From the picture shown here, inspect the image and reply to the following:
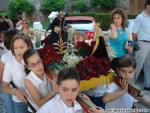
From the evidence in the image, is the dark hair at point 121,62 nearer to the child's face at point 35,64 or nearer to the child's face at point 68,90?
the child's face at point 35,64

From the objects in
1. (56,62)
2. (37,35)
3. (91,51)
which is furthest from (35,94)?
(37,35)

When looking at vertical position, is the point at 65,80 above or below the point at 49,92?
above

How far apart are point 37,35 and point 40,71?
3.93 metres

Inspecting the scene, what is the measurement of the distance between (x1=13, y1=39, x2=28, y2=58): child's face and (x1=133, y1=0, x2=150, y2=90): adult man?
334 cm

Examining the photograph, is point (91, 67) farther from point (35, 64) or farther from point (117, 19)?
point (117, 19)

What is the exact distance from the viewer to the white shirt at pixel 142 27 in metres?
6.97

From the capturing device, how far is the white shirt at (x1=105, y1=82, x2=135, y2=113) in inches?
154

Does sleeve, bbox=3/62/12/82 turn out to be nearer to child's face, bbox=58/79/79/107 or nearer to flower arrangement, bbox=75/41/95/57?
flower arrangement, bbox=75/41/95/57

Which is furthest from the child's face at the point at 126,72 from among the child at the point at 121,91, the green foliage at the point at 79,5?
the green foliage at the point at 79,5

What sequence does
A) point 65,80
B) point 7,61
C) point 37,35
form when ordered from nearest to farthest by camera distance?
point 65,80, point 7,61, point 37,35

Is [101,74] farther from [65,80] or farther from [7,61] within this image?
[7,61]

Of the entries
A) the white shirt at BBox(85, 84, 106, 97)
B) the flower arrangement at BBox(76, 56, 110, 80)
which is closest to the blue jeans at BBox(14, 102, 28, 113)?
the white shirt at BBox(85, 84, 106, 97)

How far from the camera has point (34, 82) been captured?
380 cm

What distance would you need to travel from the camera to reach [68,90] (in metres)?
3.18
